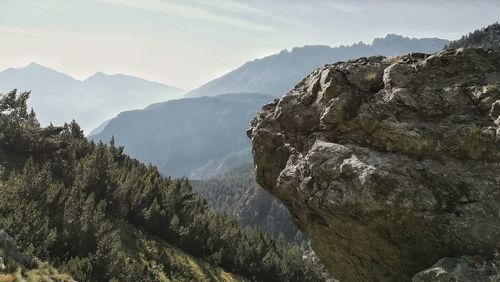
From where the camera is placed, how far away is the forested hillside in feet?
89.3

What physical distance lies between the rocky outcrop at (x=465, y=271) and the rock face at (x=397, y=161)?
1.90 ft

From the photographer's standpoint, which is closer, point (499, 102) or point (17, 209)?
point (499, 102)

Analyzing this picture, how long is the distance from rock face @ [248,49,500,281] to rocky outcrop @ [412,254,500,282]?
22.8 inches

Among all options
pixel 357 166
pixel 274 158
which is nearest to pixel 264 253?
pixel 274 158

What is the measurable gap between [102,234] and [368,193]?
2289cm

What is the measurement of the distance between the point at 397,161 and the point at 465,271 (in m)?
4.11

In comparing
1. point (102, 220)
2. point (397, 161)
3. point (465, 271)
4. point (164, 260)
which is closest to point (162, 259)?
point (164, 260)

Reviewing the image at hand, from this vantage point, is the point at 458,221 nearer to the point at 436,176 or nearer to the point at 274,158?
the point at 436,176

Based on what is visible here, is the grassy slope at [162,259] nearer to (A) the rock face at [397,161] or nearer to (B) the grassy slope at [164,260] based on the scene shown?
(B) the grassy slope at [164,260]

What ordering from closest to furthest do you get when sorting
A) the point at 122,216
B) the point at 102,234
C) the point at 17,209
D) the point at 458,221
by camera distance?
the point at 458,221 → the point at 17,209 → the point at 102,234 → the point at 122,216

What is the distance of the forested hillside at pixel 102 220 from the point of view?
89.3 feet

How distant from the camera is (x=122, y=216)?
44.8 metres

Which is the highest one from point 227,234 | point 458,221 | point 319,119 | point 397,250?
point 319,119

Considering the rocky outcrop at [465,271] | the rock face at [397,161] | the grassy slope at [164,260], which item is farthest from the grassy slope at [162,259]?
the rocky outcrop at [465,271]
